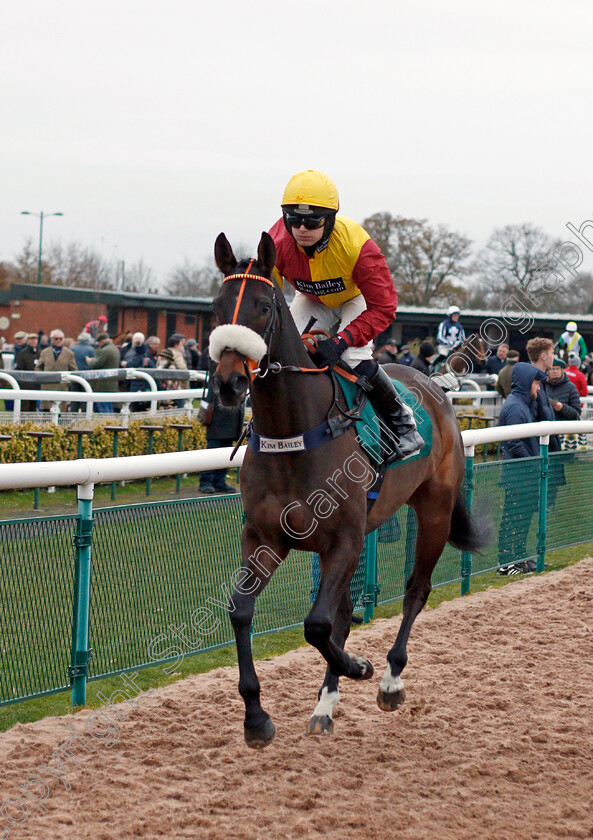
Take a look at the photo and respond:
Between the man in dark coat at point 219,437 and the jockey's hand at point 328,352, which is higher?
the jockey's hand at point 328,352

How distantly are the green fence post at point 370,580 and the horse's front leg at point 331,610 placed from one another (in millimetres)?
1887

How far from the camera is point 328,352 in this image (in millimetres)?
3959

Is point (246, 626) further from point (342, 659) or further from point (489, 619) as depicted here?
point (489, 619)

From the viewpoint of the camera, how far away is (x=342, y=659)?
12.4ft

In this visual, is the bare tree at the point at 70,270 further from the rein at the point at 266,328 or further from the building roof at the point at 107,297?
the rein at the point at 266,328

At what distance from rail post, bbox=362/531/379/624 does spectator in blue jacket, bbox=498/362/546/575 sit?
1.57 metres

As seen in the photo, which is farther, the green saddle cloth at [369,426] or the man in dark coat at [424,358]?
the man in dark coat at [424,358]

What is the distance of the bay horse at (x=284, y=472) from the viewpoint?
133 inches

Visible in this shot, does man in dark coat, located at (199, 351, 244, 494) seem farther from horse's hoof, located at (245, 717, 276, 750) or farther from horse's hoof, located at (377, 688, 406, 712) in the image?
horse's hoof, located at (245, 717, 276, 750)

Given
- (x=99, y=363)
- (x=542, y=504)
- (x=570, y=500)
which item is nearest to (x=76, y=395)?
(x=99, y=363)

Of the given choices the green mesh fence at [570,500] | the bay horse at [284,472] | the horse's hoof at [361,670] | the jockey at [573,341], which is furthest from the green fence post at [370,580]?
the jockey at [573,341]

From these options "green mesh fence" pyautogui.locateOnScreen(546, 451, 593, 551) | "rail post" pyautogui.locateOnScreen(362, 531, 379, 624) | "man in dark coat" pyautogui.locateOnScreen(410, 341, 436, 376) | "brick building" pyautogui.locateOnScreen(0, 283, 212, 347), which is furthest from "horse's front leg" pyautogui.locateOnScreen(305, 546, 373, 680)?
"brick building" pyautogui.locateOnScreen(0, 283, 212, 347)

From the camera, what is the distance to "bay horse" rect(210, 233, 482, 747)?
3377 millimetres

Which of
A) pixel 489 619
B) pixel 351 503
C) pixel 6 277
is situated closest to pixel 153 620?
pixel 351 503
